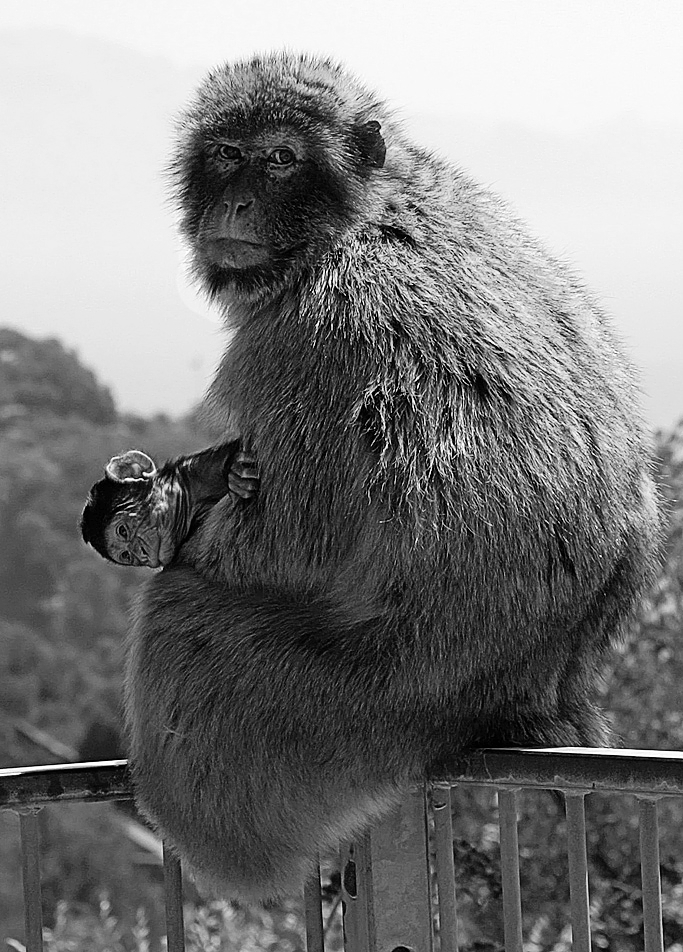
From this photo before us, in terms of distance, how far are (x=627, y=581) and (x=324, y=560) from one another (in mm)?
576

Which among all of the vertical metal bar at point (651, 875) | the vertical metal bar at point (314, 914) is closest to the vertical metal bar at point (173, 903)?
the vertical metal bar at point (314, 914)

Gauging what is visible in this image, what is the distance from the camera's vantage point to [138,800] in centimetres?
241

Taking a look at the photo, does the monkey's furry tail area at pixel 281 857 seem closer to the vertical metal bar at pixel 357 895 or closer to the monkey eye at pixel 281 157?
the vertical metal bar at pixel 357 895

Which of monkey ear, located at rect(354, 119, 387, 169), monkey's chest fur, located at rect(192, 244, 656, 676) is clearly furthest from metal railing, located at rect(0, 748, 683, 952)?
monkey ear, located at rect(354, 119, 387, 169)

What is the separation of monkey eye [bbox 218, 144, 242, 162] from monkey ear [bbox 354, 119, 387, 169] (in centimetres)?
24

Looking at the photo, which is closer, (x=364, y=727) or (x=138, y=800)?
(x=364, y=727)

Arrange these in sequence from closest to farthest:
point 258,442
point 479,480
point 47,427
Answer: point 479,480 < point 258,442 < point 47,427

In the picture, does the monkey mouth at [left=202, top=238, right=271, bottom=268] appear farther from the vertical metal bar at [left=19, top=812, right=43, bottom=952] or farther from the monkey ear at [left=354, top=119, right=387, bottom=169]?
the vertical metal bar at [left=19, top=812, right=43, bottom=952]

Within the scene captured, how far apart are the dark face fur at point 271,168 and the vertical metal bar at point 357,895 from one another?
1.03 metres

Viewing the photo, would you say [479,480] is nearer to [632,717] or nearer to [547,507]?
[547,507]

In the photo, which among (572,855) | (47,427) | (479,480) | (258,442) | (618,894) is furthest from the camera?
(47,427)

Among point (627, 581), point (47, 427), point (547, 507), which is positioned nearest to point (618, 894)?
point (627, 581)

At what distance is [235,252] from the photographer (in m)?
2.52

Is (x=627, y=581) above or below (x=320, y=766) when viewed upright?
above
